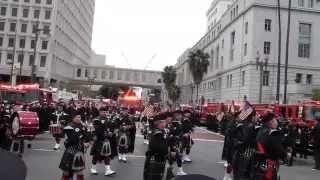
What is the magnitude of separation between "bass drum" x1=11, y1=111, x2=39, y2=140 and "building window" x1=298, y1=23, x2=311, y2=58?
1824 inches

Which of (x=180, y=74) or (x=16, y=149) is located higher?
(x=180, y=74)

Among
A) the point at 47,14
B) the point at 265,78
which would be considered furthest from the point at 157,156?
the point at 47,14

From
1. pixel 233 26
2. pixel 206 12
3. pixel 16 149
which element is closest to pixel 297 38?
pixel 233 26

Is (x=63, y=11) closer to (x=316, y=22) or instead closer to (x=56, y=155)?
(x=316, y=22)

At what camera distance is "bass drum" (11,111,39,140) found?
982 centimetres

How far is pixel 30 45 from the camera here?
62562 mm

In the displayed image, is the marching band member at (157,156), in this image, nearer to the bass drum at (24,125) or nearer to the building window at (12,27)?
the bass drum at (24,125)

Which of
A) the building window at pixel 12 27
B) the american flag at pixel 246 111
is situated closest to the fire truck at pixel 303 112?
the american flag at pixel 246 111

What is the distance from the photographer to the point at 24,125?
9836 millimetres

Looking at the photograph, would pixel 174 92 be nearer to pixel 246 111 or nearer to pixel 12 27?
pixel 12 27

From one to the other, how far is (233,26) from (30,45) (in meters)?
36.7

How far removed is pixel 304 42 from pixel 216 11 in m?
41.7

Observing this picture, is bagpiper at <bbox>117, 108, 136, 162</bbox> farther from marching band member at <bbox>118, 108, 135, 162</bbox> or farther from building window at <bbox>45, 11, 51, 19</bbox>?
building window at <bbox>45, 11, 51, 19</bbox>

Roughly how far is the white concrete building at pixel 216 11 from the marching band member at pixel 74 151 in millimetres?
80810
